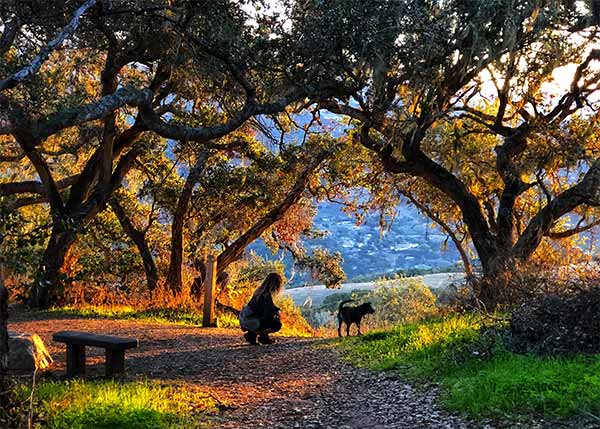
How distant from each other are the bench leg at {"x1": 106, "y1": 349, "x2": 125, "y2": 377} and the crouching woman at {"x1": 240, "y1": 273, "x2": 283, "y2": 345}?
3255 mm

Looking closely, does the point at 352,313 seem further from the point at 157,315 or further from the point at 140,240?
the point at 140,240

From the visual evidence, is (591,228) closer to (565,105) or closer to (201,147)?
(565,105)

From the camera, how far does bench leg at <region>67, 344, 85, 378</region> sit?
6656 mm

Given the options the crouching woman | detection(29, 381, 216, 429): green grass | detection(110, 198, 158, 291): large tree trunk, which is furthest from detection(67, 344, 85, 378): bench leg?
detection(110, 198, 158, 291): large tree trunk

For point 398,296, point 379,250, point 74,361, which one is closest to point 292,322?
point 74,361

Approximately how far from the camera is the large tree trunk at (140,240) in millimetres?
16422

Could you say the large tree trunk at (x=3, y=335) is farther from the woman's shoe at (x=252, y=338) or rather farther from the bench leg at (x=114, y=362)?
the woman's shoe at (x=252, y=338)

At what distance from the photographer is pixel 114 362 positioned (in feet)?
21.5

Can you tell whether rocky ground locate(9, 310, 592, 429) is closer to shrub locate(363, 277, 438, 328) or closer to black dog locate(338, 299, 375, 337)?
black dog locate(338, 299, 375, 337)

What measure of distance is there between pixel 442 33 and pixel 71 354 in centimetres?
630


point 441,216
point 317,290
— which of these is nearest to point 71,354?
point 441,216

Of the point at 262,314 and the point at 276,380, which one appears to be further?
the point at 262,314

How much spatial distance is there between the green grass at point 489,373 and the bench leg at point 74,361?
135 inches

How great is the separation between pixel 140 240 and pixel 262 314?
→ 8192 mm
